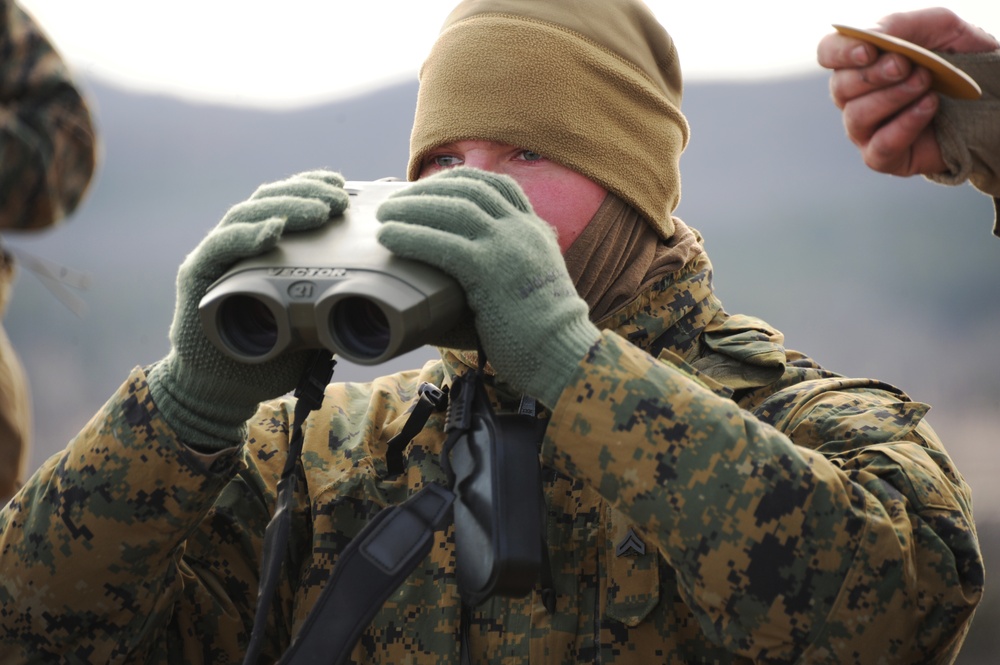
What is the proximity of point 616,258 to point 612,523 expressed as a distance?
1.73 feet

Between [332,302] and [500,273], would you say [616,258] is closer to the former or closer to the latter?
[500,273]

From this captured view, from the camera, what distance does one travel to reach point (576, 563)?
6.89ft

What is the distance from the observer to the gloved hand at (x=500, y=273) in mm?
1643

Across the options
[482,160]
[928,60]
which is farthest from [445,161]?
[928,60]

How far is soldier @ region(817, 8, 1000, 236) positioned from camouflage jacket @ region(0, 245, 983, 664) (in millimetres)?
436

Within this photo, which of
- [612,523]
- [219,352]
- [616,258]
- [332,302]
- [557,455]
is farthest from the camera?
[616,258]

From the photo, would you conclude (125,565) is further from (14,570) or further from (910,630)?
(910,630)

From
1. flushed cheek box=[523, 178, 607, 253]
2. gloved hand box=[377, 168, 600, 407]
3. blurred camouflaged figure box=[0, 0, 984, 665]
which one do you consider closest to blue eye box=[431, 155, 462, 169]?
blurred camouflaged figure box=[0, 0, 984, 665]

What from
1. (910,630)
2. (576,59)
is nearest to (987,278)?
(576,59)

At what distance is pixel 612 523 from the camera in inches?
82.1

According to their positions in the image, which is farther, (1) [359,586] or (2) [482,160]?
(2) [482,160]

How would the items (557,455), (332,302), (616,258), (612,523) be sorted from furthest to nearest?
(616,258) → (612,523) → (557,455) → (332,302)

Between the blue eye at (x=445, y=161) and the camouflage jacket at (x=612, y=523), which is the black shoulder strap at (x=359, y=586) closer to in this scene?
the camouflage jacket at (x=612, y=523)

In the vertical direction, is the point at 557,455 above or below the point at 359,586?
above
